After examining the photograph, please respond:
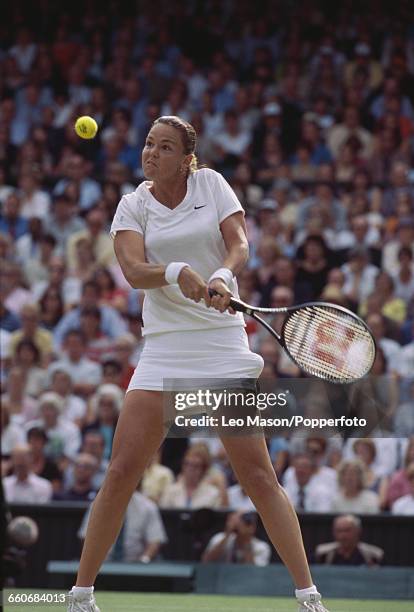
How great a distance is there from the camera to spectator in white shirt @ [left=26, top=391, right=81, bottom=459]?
991cm

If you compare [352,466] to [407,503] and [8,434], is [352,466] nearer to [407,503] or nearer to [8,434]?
[407,503]

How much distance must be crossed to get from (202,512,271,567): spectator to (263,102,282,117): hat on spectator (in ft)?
21.0

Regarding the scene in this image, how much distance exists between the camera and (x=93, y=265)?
12.1 metres

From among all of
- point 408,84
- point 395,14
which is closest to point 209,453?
point 408,84

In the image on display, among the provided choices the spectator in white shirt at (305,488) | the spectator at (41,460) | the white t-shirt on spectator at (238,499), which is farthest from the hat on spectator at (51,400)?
the spectator in white shirt at (305,488)

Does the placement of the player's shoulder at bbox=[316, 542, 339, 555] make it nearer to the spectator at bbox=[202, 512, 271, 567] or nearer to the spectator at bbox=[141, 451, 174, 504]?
the spectator at bbox=[202, 512, 271, 567]

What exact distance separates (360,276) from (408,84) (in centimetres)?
381

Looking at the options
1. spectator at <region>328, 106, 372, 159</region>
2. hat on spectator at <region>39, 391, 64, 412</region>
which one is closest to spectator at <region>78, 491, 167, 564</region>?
hat on spectator at <region>39, 391, 64, 412</region>

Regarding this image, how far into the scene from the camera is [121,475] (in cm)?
491

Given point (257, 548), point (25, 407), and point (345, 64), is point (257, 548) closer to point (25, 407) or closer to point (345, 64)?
point (25, 407)

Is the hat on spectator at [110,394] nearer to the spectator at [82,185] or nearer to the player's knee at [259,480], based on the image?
the spectator at [82,185]

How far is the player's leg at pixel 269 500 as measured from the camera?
4.89m

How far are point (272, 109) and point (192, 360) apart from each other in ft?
30.0

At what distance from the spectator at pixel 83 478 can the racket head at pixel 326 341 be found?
4345 millimetres
